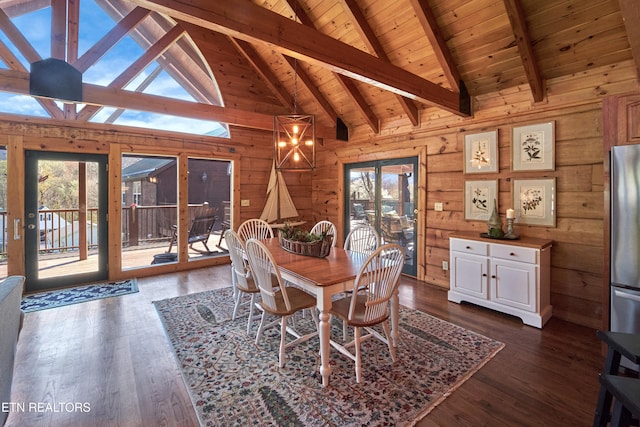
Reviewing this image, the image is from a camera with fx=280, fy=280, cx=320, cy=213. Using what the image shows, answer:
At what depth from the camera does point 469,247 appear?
341 centimetres

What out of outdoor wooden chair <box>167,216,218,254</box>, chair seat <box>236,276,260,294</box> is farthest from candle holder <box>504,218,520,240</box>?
outdoor wooden chair <box>167,216,218,254</box>

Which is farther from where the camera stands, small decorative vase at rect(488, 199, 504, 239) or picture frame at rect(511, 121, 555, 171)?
small decorative vase at rect(488, 199, 504, 239)

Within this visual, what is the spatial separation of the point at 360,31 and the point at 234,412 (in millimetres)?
4012

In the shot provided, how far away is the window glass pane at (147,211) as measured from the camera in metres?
5.23

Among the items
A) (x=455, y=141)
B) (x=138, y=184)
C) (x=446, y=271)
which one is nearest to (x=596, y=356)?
(x=446, y=271)

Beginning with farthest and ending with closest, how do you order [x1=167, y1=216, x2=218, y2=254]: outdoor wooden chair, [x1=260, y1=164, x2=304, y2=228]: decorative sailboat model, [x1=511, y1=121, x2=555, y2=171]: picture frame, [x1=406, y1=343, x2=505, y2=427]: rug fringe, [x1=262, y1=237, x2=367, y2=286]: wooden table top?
[x1=260, y1=164, x2=304, y2=228]: decorative sailboat model, [x1=167, y1=216, x2=218, y2=254]: outdoor wooden chair, [x1=511, y1=121, x2=555, y2=171]: picture frame, [x1=262, y1=237, x2=367, y2=286]: wooden table top, [x1=406, y1=343, x2=505, y2=427]: rug fringe

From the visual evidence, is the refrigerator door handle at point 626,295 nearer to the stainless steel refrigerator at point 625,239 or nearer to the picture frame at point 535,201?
the stainless steel refrigerator at point 625,239

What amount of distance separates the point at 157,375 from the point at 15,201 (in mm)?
3584

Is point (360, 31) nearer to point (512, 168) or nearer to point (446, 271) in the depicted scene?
point (512, 168)

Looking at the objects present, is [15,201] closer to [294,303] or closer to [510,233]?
[294,303]

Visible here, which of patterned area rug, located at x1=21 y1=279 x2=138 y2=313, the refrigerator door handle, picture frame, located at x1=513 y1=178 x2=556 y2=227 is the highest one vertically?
picture frame, located at x1=513 y1=178 x2=556 y2=227

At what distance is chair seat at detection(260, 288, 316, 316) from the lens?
2237mm

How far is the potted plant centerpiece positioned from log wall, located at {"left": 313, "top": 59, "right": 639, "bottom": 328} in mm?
2198

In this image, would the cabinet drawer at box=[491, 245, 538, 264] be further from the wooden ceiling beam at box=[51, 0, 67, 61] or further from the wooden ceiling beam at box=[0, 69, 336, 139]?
the wooden ceiling beam at box=[51, 0, 67, 61]
